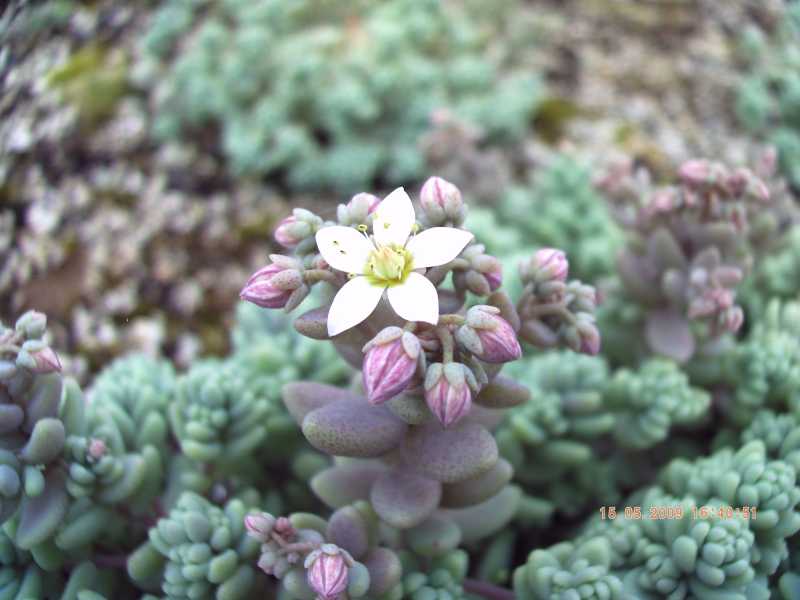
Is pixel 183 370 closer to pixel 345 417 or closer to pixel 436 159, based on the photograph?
pixel 436 159

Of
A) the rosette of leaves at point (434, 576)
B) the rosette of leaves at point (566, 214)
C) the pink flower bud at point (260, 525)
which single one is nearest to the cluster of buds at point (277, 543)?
the pink flower bud at point (260, 525)

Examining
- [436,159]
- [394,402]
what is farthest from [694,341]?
[436,159]

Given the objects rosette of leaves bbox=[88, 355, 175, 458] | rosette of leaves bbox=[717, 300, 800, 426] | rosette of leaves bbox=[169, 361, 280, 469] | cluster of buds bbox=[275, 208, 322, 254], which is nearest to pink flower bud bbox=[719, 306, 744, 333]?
rosette of leaves bbox=[717, 300, 800, 426]

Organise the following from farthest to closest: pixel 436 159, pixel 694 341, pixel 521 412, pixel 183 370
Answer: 1. pixel 436 159
2. pixel 183 370
3. pixel 694 341
4. pixel 521 412

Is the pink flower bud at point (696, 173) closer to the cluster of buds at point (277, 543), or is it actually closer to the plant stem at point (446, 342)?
the plant stem at point (446, 342)

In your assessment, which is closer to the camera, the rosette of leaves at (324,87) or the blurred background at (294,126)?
the blurred background at (294,126)

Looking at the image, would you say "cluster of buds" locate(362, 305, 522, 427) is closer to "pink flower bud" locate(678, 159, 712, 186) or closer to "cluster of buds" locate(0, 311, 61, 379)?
"cluster of buds" locate(0, 311, 61, 379)
